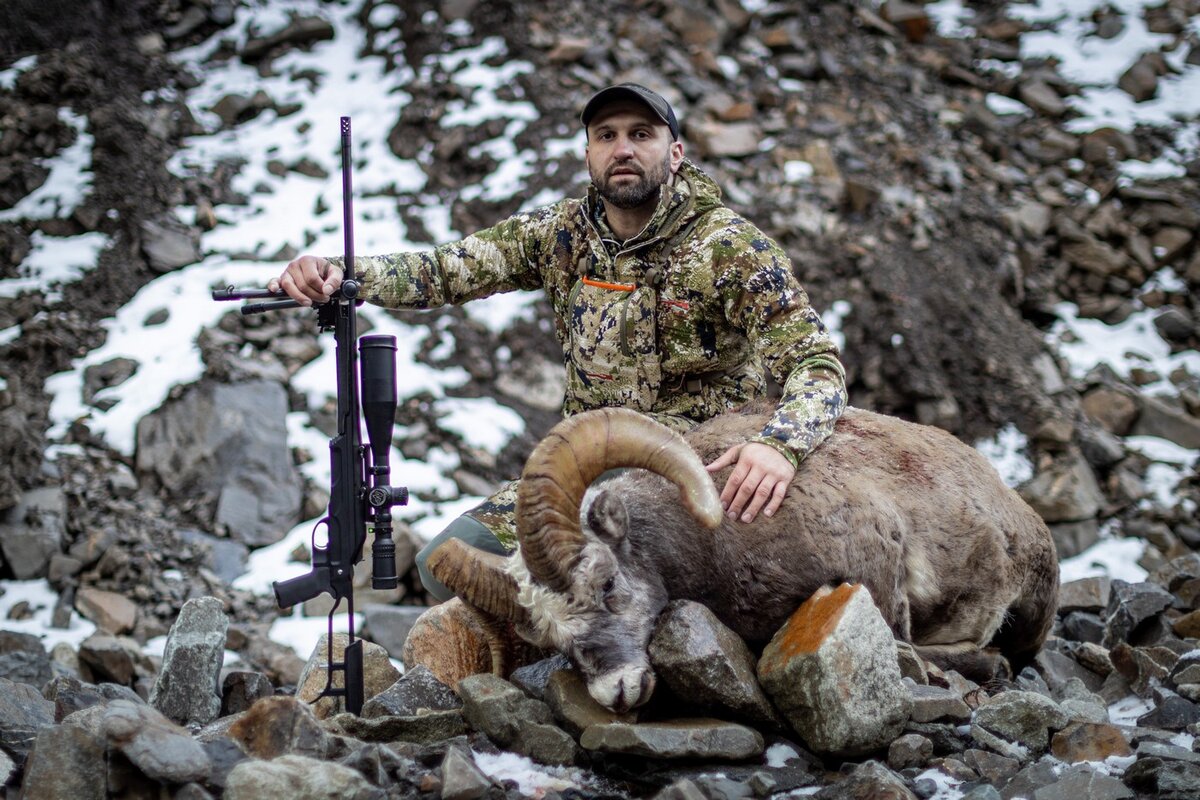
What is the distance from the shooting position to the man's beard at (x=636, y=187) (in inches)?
223

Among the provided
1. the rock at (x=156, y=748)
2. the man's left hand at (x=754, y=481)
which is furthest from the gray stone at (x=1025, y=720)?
the rock at (x=156, y=748)

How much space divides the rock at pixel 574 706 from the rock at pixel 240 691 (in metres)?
1.87

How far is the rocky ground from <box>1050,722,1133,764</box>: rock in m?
0.02

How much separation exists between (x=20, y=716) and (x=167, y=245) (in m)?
9.39

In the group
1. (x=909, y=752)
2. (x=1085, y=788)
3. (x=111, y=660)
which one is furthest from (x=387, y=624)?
(x=1085, y=788)

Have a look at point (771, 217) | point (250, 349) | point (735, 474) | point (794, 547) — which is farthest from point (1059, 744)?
point (771, 217)

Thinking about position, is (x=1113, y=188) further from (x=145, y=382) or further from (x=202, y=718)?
(x=202, y=718)

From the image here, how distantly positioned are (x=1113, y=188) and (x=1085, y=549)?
24.3ft

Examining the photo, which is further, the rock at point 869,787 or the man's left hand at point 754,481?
the man's left hand at point 754,481

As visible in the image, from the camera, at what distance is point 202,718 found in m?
5.42

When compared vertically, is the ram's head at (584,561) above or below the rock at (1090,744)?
above

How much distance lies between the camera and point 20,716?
5.19 metres

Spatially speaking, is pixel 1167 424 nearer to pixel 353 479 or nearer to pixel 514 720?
pixel 514 720

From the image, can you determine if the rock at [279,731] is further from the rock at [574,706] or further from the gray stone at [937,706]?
the gray stone at [937,706]
